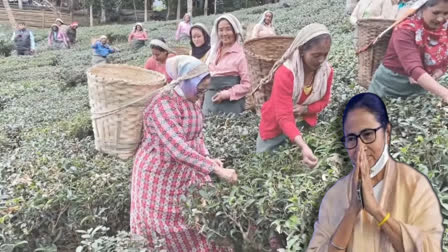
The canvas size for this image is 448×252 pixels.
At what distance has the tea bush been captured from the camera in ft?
6.57

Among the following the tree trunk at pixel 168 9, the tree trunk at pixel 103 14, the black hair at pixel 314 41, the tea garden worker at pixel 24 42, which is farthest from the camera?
the tree trunk at pixel 103 14

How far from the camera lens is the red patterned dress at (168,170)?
2.55 metres

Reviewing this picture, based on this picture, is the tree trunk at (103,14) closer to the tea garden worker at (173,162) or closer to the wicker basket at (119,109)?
the wicker basket at (119,109)

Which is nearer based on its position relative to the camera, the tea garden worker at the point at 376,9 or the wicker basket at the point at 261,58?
the wicker basket at the point at 261,58

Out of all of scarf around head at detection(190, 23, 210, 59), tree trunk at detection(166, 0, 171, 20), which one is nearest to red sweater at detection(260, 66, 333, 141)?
scarf around head at detection(190, 23, 210, 59)

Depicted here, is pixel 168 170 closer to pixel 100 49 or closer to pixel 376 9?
pixel 376 9

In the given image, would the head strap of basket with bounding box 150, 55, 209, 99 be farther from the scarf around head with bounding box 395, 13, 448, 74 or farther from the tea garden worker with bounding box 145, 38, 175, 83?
the tea garden worker with bounding box 145, 38, 175, 83

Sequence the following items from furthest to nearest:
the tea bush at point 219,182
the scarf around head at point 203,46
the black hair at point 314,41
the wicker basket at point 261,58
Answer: the scarf around head at point 203,46 → the wicker basket at point 261,58 → the black hair at point 314,41 → the tea bush at point 219,182

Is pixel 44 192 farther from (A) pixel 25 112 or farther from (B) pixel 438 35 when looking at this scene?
(A) pixel 25 112

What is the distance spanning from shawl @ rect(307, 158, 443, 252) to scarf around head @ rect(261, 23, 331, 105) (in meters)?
0.89

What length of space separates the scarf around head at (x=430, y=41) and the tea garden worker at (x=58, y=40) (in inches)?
660

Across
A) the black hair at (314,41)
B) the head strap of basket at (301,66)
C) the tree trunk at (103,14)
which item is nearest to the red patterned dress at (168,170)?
the head strap of basket at (301,66)

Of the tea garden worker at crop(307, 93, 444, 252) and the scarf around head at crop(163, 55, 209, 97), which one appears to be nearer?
the tea garden worker at crop(307, 93, 444, 252)

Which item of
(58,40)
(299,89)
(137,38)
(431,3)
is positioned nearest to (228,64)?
(299,89)
